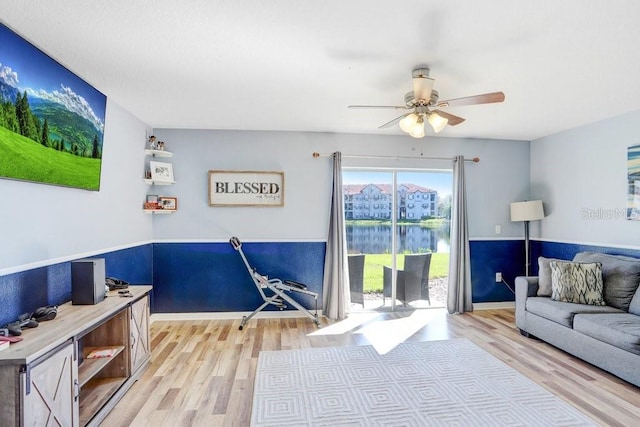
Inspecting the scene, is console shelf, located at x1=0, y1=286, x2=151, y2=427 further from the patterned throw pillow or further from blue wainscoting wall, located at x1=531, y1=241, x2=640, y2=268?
blue wainscoting wall, located at x1=531, y1=241, x2=640, y2=268

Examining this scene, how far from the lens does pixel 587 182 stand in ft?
14.2

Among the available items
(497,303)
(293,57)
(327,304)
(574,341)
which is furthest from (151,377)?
(497,303)

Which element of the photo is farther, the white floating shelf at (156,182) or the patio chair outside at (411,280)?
the patio chair outside at (411,280)

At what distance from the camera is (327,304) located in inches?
184

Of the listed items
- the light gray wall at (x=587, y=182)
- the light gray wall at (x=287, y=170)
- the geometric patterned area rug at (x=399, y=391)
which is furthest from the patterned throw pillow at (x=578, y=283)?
the light gray wall at (x=287, y=170)

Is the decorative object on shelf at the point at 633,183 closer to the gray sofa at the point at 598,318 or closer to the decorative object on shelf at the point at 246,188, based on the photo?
the gray sofa at the point at 598,318

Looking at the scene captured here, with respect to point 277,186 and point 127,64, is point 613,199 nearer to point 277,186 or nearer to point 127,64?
point 277,186

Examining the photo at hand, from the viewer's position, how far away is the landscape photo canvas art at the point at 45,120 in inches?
81.6

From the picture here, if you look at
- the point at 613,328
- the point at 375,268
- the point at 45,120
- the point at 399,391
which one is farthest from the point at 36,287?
the point at 613,328

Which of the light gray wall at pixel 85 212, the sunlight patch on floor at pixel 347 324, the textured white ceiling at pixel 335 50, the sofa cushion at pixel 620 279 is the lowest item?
the sunlight patch on floor at pixel 347 324

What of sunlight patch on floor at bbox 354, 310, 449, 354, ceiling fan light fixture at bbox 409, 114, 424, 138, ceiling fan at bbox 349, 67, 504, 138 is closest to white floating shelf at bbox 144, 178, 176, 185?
ceiling fan at bbox 349, 67, 504, 138

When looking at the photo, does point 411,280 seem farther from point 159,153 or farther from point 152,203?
point 159,153

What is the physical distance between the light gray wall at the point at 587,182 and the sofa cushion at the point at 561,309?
3.26 feet

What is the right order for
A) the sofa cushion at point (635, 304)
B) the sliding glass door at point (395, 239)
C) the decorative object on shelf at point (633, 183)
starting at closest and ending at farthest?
1. the sofa cushion at point (635, 304)
2. the decorative object on shelf at point (633, 183)
3. the sliding glass door at point (395, 239)
